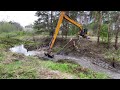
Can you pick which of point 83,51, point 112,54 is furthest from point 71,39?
point 112,54

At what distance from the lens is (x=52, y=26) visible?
12633 mm

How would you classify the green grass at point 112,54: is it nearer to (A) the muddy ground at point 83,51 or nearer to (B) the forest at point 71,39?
(B) the forest at point 71,39

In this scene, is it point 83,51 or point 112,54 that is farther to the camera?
point 83,51

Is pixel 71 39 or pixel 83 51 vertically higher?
pixel 71 39

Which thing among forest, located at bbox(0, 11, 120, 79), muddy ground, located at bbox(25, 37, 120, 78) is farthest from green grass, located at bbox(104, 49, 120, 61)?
muddy ground, located at bbox(25, 37, 120, 78)

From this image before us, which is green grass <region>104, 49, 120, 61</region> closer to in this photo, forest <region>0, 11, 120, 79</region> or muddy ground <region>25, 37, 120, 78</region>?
forest <region>0, 11, 120, 79</region>

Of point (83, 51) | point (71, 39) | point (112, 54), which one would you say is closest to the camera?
point (112, 54)

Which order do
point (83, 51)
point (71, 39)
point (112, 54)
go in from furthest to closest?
point (71, 39) < point (83, 51) < point (112, 54)

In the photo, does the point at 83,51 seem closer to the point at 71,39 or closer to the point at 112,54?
the point at 112,54

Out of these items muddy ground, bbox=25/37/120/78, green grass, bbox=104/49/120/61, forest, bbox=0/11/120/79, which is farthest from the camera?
Result: green grass, bbox=104/49/120/61

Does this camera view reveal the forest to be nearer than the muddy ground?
No

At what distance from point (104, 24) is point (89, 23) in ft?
4.58

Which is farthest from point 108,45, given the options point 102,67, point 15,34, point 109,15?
point 15,34
